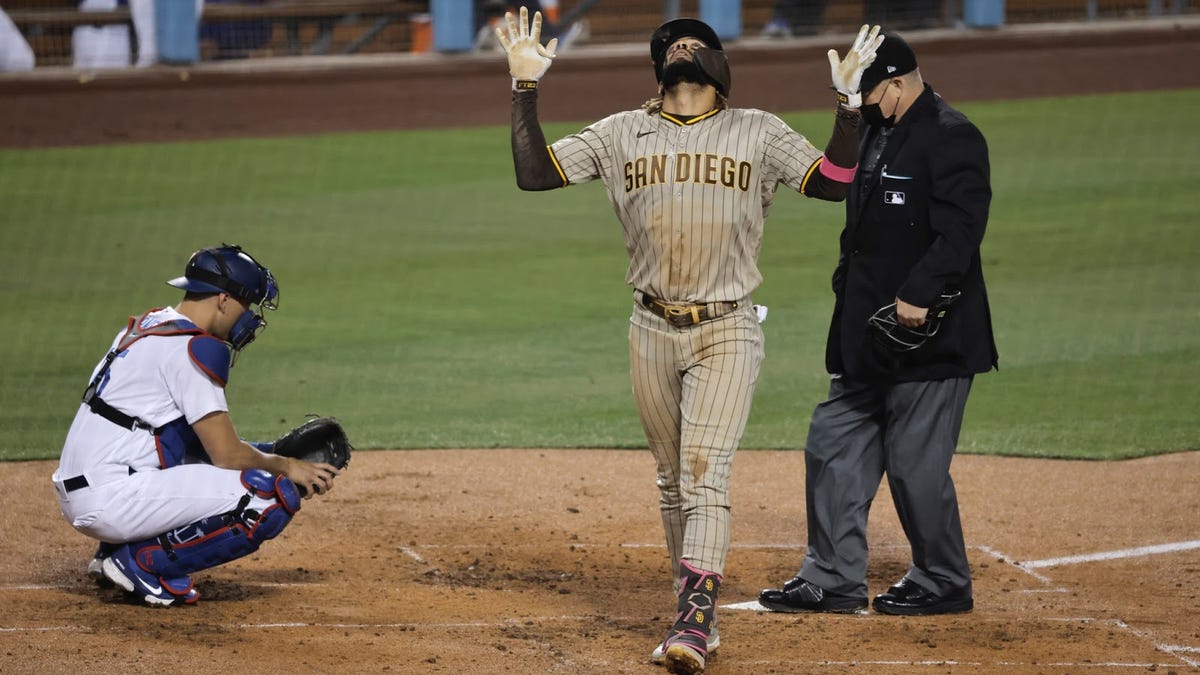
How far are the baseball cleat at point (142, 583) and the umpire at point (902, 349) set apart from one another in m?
1.97

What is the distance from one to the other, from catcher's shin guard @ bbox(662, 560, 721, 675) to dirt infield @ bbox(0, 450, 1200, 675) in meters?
0.17

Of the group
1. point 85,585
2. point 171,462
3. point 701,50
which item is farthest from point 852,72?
point 85,585

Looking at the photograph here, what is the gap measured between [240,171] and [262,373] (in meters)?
7.72

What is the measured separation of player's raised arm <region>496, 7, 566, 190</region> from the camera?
16.4 feet

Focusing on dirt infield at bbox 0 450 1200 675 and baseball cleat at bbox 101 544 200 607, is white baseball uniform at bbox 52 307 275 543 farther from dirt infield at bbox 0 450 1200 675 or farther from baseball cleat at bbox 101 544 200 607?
dirt infield at bbox 0 450 1200 675

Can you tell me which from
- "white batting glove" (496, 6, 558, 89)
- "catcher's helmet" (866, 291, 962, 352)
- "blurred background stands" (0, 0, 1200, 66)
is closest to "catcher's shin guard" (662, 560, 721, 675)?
"catcher's helmet" (866, 291, 962, 352)

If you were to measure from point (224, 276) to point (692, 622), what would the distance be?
1.94 metres

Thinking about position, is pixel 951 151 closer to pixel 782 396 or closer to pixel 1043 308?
pixel 782 396

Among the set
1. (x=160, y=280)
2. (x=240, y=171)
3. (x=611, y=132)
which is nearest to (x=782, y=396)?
(x=611, y=132)

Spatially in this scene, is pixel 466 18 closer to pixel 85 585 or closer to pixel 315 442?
pixel 315 442

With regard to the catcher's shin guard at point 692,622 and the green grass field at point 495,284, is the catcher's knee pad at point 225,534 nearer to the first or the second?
the catcher's shin guard at point 692,622

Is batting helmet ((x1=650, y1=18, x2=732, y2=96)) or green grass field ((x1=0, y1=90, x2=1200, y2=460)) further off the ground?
batting helmet ((x1=650, y1=18, x2=732, y2=96))

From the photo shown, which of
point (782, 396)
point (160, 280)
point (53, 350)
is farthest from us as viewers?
point (160, 280)

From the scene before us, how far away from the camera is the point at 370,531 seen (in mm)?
6605
